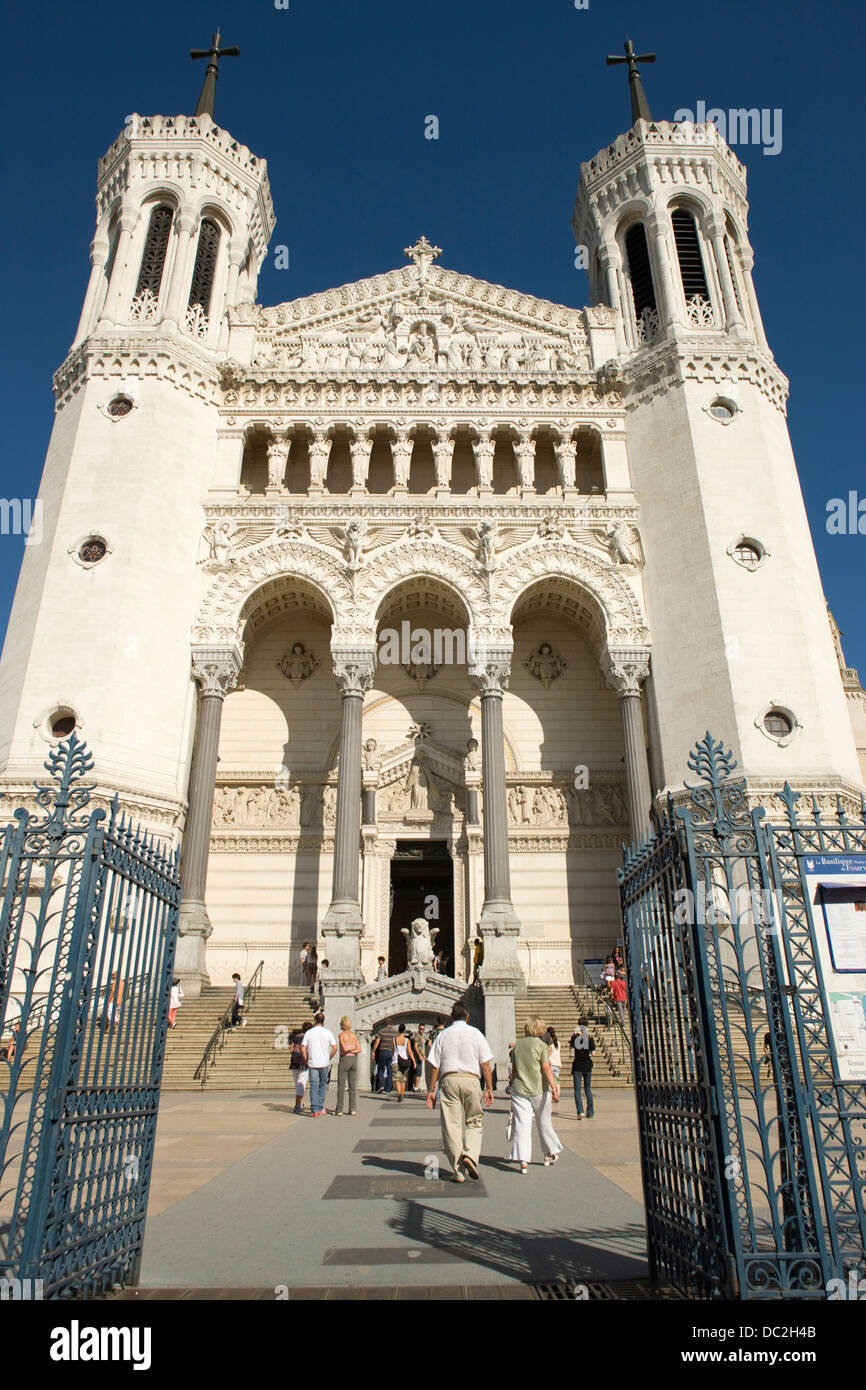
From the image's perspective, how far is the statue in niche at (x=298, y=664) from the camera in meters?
25.0

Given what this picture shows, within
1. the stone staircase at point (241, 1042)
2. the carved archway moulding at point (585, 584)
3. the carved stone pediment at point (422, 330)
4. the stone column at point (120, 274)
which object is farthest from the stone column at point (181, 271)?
the stone staircase at point (241, 1042)

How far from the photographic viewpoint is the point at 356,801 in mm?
21219

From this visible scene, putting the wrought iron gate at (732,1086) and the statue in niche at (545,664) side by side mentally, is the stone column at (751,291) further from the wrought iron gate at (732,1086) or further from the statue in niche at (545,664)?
the wrought iron gate at (732,1086)

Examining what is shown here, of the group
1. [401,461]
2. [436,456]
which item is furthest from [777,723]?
[401,461]

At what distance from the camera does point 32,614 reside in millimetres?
21172

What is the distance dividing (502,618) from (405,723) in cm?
424

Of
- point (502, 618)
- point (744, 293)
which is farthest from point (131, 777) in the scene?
point (744, 293)

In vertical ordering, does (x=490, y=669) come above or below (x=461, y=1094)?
above

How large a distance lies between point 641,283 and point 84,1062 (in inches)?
1099

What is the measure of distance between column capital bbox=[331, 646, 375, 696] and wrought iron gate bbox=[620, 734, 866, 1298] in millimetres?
16785

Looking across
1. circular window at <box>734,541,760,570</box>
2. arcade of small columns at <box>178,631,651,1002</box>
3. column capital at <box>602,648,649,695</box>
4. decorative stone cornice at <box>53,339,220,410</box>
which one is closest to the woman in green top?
arcade of small columns at <box>178,631,651,1002</box>

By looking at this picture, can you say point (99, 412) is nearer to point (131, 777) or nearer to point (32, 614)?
point (32, 614)

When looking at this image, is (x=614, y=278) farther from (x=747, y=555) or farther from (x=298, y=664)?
(x=298, y=664)

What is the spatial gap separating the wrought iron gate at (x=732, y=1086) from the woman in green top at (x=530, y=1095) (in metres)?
3.14
